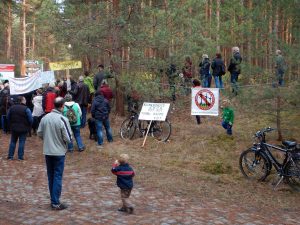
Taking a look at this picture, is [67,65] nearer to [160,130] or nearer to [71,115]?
[71,115]

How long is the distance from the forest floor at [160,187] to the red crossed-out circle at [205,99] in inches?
37.0

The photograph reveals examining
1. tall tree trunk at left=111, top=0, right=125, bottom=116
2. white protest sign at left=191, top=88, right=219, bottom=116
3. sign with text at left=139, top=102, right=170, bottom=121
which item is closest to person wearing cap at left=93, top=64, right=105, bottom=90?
tall tree trunk at left=111, top=0, right=125, bottom=116

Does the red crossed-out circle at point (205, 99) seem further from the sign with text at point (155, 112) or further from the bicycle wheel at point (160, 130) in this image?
the sign with text at point (155, 112)

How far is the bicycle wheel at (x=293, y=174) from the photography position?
10.2 meters

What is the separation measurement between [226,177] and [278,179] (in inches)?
50.7

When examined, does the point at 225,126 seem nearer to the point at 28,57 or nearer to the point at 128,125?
the point at 128,125

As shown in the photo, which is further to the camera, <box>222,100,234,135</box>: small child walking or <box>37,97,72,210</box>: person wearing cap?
<box>222,100,234,135</box>: small child walking

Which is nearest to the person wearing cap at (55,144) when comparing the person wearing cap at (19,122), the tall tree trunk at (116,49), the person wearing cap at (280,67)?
the person wearing cap at (19,122)

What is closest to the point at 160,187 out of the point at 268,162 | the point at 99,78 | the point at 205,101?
the point at 268,162

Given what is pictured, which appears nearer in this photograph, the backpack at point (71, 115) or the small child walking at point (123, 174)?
the small child walking at point (123, 174)

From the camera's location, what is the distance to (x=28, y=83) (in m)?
17.6

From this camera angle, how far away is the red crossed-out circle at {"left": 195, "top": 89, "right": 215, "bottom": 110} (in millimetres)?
15609

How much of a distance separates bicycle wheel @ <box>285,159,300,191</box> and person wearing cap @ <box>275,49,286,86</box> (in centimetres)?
297

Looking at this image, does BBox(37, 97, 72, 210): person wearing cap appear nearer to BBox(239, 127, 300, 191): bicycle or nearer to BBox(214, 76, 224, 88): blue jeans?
BBox(239, 127, 300, 191): bicycle
